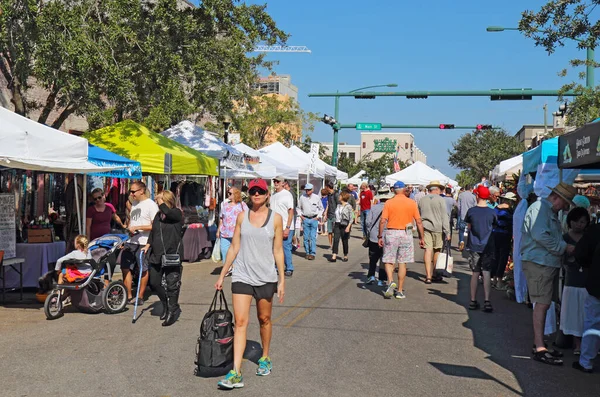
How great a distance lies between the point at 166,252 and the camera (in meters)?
8.27

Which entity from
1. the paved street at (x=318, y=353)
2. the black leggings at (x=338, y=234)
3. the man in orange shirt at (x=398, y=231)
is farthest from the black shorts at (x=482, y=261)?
the black leggings at (x=338, y=234)

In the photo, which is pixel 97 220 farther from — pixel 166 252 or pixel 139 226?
pixel 166 252

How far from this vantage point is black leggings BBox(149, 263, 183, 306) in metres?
8.16

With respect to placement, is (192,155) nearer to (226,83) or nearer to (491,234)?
(226,83)

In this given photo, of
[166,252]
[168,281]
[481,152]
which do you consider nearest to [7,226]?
[166,252]

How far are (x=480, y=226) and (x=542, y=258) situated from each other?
2.67 meters

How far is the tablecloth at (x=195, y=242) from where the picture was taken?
1501 cm

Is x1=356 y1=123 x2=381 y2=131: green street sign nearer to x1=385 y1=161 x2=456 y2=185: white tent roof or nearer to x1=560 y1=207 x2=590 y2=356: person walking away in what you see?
x1=385 y1=161 x2=456 y2=185: white tent roof

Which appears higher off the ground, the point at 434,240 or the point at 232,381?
the point at 434,240

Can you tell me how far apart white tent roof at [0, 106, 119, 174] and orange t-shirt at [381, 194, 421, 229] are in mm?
4596

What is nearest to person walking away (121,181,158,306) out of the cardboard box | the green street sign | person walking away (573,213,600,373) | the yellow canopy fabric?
the cardboard box

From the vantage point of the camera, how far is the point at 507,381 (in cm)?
592

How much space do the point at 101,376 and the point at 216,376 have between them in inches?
40.4

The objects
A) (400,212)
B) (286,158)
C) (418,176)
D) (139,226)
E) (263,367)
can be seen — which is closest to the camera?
(263,367)
